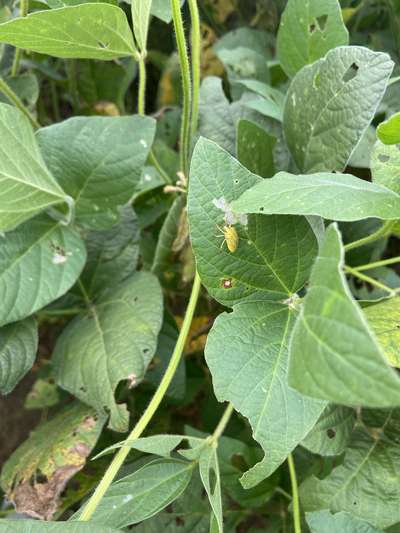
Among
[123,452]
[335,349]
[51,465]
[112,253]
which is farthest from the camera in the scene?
[112,253]

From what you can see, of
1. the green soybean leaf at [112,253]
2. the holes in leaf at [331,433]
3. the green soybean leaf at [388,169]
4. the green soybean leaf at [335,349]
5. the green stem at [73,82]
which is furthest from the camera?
the green stem at [73,82]

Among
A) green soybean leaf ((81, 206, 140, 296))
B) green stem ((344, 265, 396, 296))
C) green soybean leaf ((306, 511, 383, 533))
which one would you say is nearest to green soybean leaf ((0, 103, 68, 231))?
green soybean leaf ((81, 206, 140, 296))

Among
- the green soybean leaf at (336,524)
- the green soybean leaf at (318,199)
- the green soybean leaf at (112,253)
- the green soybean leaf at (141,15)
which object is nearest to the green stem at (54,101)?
the green soybean leaf at (112,253)

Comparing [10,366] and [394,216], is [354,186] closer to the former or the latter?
[394,216]

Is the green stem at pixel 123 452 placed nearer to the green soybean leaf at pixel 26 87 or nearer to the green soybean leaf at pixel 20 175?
the green soybean leaf at pixel 20 175

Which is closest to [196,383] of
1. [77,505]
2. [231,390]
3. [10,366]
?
[77,505]

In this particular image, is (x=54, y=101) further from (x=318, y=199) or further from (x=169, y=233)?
(x=318, y=199)

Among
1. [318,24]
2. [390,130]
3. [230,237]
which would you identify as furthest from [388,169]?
[318,24]
